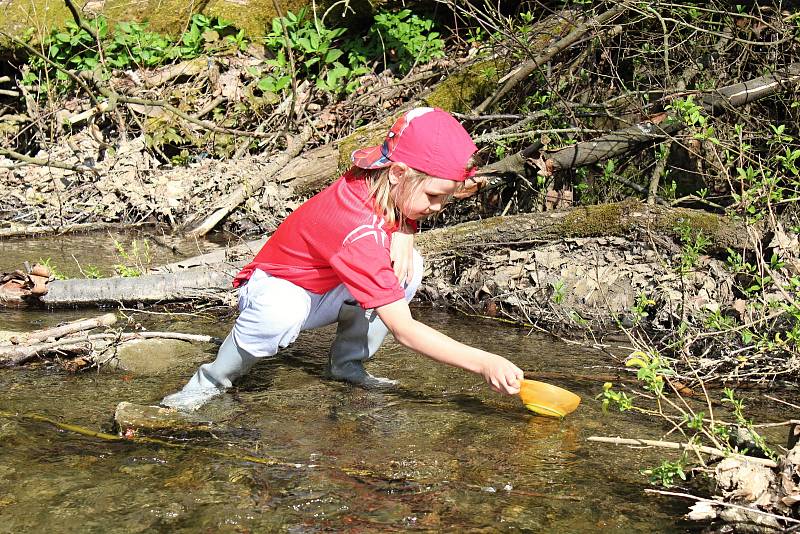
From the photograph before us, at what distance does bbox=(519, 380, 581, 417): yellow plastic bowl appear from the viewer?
10.9ft

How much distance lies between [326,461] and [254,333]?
0.66 m

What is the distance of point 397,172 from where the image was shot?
3174 mm

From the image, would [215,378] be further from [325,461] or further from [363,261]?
[363,261]

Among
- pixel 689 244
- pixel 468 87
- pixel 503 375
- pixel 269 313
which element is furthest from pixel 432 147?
pixel 468 87

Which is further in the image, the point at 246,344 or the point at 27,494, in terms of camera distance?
the point at 246,344

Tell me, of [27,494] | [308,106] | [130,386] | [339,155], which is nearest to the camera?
[27,494]

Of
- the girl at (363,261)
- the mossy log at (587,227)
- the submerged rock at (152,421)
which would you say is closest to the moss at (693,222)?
the mossy log at (587,227)

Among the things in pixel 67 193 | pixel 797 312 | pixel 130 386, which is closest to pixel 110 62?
pixel 67 193

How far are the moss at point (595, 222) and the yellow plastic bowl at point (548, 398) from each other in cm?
171

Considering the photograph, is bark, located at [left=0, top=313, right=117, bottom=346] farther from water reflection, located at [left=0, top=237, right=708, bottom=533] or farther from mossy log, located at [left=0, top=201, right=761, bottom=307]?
mossy log, located at [left=0, top=201, right=761, bottom=307]

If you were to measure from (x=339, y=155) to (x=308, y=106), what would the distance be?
144cm

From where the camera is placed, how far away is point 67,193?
23.7 ft

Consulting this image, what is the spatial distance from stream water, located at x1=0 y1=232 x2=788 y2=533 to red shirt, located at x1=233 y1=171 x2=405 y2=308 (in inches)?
21.9

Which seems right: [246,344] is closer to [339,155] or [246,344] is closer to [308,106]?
[339,155]
